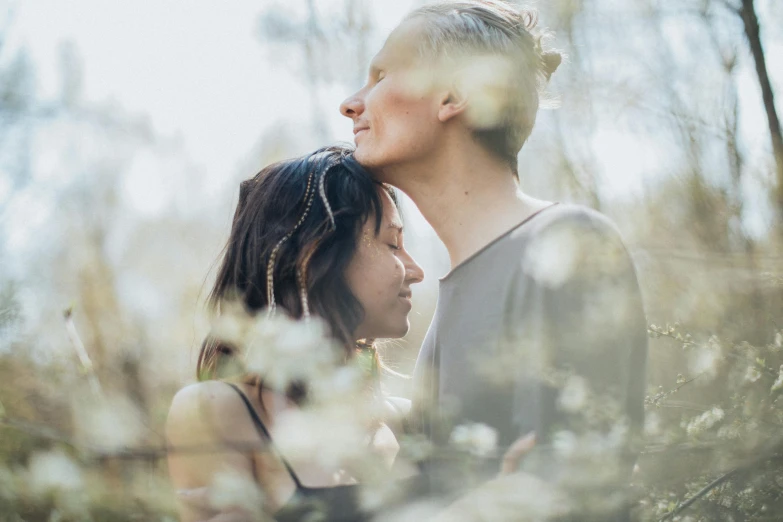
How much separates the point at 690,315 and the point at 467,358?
1.55 meters

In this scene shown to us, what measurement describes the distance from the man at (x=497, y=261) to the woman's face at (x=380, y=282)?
0.40 feet

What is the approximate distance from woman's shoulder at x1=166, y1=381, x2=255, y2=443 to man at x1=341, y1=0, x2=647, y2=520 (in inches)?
19.1

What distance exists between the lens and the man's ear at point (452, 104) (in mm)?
1944

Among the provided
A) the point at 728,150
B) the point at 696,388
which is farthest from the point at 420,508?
the point at 728,150

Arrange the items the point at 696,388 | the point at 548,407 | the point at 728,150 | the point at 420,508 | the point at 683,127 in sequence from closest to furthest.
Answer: the point at 420,508, the point at 548,407, the point at 696,388, the point at 728,150, the point at 683,127

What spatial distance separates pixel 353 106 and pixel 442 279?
2.04ft

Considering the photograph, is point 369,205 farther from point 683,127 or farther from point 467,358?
point 683,127

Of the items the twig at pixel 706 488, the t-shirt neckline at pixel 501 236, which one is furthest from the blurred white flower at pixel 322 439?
the t-shirt neckline at pixel 501 236

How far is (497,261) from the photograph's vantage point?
170 centimetres

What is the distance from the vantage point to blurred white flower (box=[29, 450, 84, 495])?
60 centimetres

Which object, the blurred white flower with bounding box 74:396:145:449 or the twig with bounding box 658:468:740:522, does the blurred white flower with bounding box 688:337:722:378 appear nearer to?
the twig with bounding box 658:468:740:522

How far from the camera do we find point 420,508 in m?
0.75

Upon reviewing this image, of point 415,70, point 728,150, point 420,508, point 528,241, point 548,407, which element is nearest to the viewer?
point 420,508

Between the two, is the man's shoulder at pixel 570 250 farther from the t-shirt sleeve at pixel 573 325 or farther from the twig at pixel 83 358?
the twig at pixel 83 358
